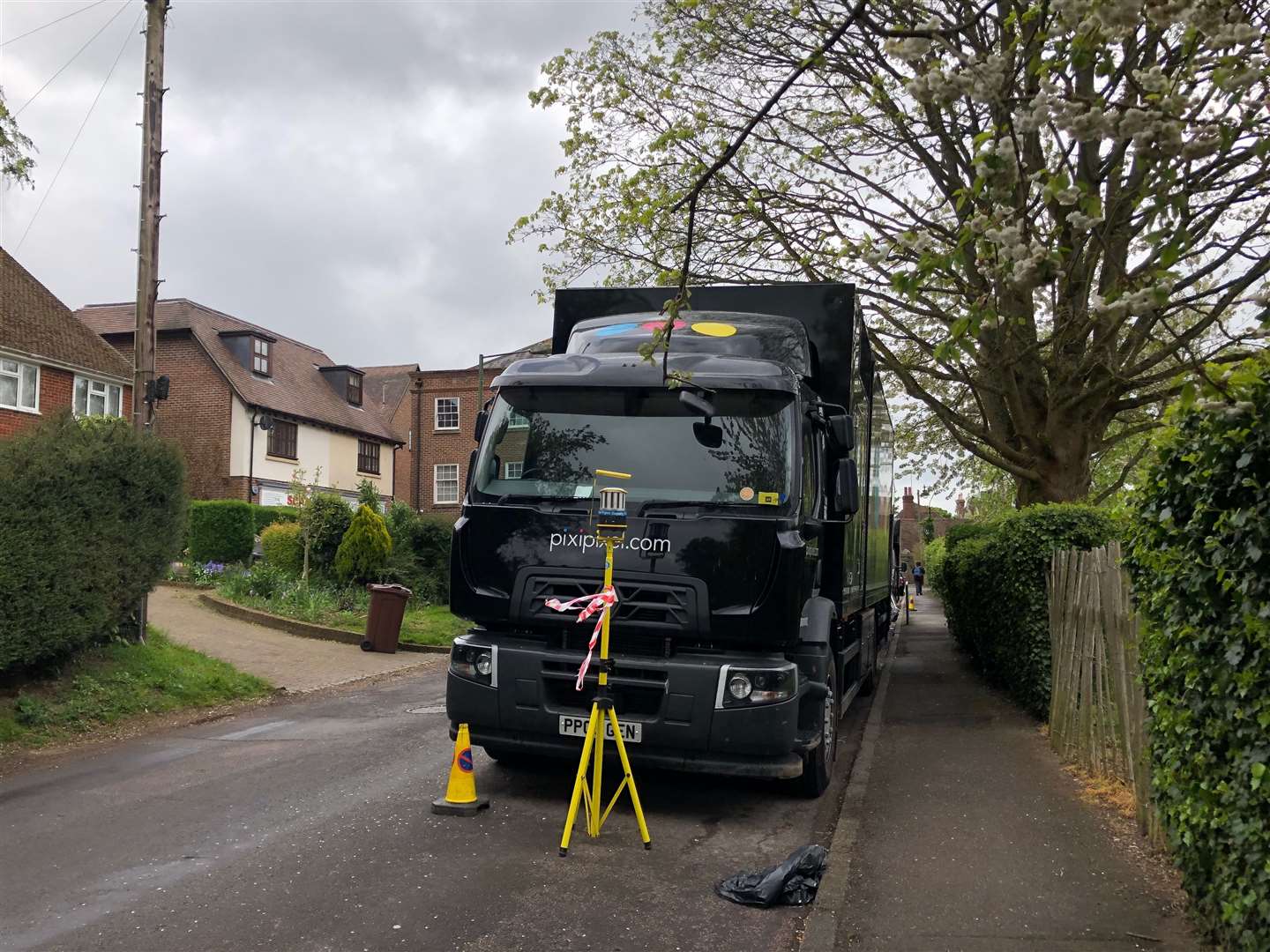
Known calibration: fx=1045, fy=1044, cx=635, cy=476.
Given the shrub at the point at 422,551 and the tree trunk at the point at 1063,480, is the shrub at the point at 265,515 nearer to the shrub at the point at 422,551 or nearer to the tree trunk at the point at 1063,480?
the shrub at the point at 422,551

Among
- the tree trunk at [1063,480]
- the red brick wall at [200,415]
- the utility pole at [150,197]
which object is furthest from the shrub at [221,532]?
the tree trunk at [1063,480]

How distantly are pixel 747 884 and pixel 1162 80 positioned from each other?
4.04 m

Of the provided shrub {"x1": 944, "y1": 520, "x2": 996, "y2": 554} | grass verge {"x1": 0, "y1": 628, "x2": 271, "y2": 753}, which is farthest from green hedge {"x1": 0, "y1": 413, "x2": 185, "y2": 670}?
shrub {"x1": 944, "y1": 520, "x2": 996, "y2": 554}

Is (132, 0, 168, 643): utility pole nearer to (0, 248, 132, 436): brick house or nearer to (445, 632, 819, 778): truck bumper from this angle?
(445, 632, 819, 778): truck bumper

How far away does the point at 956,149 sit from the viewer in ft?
45.5

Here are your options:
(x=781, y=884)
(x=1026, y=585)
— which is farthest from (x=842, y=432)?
(x=1026, y=585)

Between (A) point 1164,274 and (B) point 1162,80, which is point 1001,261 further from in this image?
(B) point 1162,80

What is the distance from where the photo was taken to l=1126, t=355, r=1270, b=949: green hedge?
335 cm

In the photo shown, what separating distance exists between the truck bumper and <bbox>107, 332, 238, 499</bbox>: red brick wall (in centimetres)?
3036

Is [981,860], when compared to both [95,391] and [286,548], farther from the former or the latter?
[95,391]

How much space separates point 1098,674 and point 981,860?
2291 mm

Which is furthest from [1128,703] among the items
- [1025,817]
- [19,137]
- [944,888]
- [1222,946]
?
[19,137]

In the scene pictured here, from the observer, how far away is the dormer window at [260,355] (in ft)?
123

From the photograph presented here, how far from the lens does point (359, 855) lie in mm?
5852
